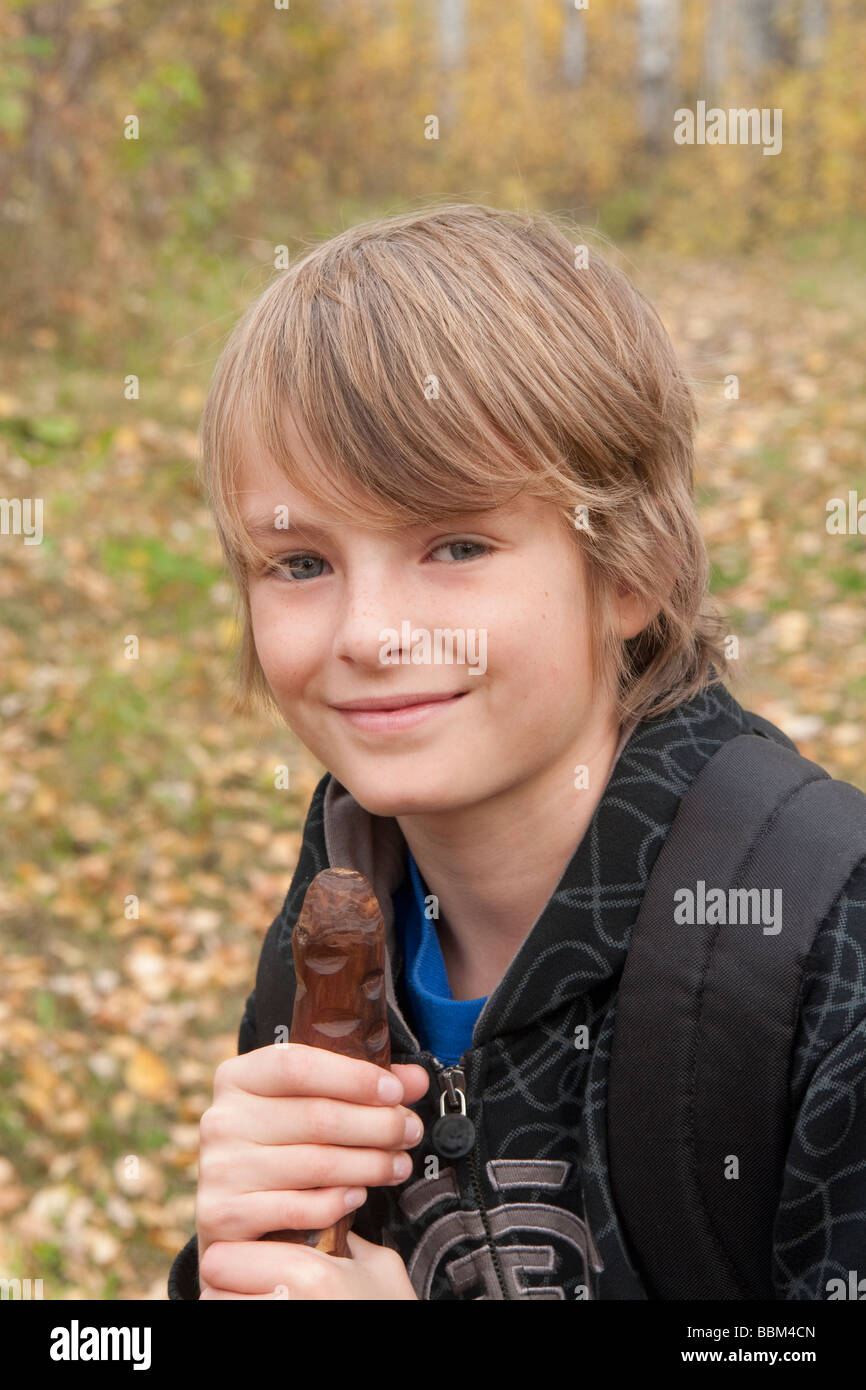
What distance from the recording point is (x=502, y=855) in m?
2.01

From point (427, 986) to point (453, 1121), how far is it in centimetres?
27

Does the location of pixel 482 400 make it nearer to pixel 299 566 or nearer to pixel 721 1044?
pixel 299 566

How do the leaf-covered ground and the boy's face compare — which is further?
the leaf-covered ground

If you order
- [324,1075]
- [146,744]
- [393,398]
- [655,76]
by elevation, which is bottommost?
[324,1075]

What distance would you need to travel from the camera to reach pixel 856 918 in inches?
60.6

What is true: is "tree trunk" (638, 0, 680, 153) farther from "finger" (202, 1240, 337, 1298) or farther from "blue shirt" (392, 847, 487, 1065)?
"finger" (202, 1240, 337, 1298)

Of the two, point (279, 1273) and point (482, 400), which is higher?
point (482, 400)

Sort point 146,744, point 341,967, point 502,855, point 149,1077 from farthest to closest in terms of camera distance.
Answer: point 146,744, point 149,1077, point 502,855, point 341,967

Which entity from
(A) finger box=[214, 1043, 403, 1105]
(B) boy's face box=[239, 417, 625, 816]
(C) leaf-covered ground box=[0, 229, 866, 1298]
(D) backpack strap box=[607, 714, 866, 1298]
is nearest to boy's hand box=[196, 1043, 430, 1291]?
(A) finger box=[214, 1043, 403, 1105]

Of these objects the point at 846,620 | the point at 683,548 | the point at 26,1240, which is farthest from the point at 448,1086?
the point at 846,620

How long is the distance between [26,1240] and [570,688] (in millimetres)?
2629

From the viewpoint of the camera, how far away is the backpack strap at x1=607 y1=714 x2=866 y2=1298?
1.54 m

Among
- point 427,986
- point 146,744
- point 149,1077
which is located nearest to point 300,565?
point 427,986
